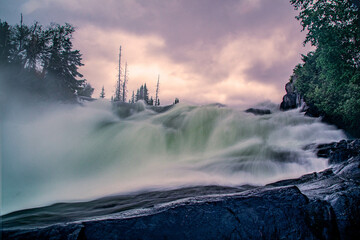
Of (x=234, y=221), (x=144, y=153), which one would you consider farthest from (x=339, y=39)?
(x=234, y=221)

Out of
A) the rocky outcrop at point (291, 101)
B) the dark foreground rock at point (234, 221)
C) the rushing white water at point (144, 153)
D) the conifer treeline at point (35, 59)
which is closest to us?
the dark foreground rock at point (234, 221)

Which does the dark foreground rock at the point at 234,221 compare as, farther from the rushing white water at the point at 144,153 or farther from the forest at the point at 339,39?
the forest at the point at 339,39

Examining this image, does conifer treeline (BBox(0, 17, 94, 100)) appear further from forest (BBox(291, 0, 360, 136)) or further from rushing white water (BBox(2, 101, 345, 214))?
forest (BBox(291, 0, 360, 136))

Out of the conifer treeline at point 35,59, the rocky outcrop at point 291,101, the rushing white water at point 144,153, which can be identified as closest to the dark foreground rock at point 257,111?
the rocky outcrop at point 291,101

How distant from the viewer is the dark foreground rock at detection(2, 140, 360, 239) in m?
1.92

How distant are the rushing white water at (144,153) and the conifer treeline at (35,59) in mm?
2653

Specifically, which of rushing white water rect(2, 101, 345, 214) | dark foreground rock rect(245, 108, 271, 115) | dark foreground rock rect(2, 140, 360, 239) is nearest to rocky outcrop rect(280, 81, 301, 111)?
dark foreground rock rect(245, 108, 271, 115)

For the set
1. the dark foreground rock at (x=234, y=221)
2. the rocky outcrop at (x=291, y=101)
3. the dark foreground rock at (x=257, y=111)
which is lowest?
the dark foreground rock at (x=234, y=221)

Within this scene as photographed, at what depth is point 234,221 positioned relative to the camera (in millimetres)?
2043

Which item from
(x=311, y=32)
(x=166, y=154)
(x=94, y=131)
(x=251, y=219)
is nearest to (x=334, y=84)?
(x=311, y=32)

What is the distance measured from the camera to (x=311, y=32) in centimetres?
1230

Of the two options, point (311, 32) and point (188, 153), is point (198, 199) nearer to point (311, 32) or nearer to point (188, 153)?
point (188, 153)

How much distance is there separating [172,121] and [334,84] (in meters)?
12.0

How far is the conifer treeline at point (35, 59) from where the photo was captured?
14367 mm
